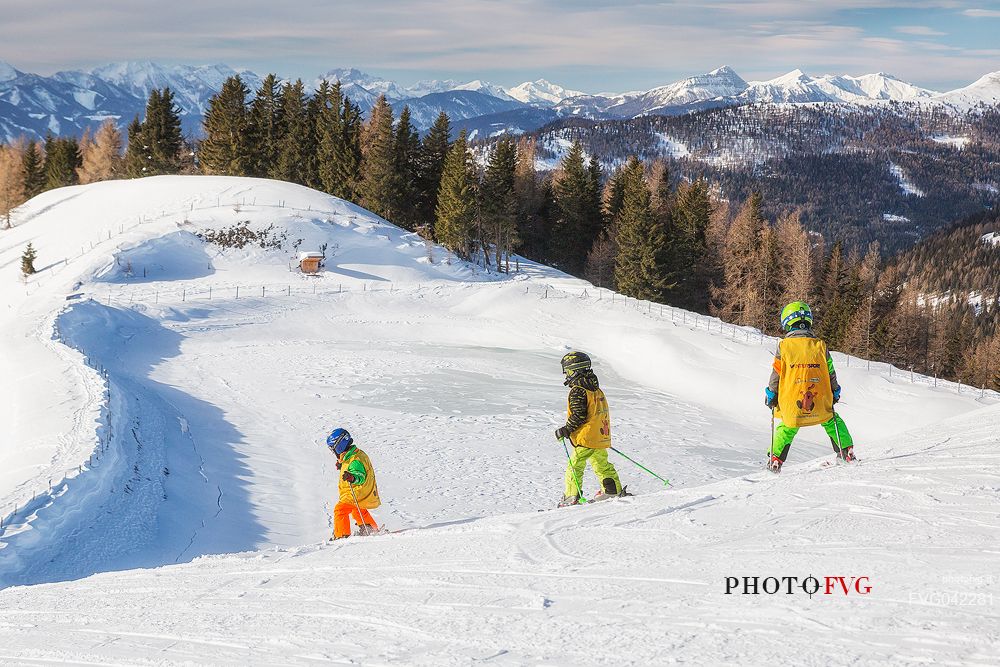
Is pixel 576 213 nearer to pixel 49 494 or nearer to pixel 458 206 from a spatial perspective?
pixel 458 206

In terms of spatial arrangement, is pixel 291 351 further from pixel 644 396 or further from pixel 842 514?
A: pixel 842 514

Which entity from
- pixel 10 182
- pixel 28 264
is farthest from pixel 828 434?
pixel 10 182

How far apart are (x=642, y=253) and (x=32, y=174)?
67.7 metres

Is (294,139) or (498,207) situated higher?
(294,139)

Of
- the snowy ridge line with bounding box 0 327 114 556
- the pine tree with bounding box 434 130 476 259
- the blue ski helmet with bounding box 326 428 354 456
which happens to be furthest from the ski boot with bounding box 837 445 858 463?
the pine tree with bounding box 434 130 476 259

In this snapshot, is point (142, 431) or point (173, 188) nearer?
point (142, 431)

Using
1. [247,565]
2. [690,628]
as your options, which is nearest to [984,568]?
[690,628]

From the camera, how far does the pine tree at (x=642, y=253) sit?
4956cm

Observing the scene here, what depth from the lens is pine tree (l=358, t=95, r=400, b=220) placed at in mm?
55594

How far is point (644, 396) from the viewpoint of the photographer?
23.8 meters

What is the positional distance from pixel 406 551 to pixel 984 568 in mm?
4767

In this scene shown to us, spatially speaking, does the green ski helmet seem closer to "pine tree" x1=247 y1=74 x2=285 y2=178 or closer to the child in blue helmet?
the child in blue helmet

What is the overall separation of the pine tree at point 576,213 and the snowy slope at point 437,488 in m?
26.2

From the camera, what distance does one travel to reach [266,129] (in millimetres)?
65500
